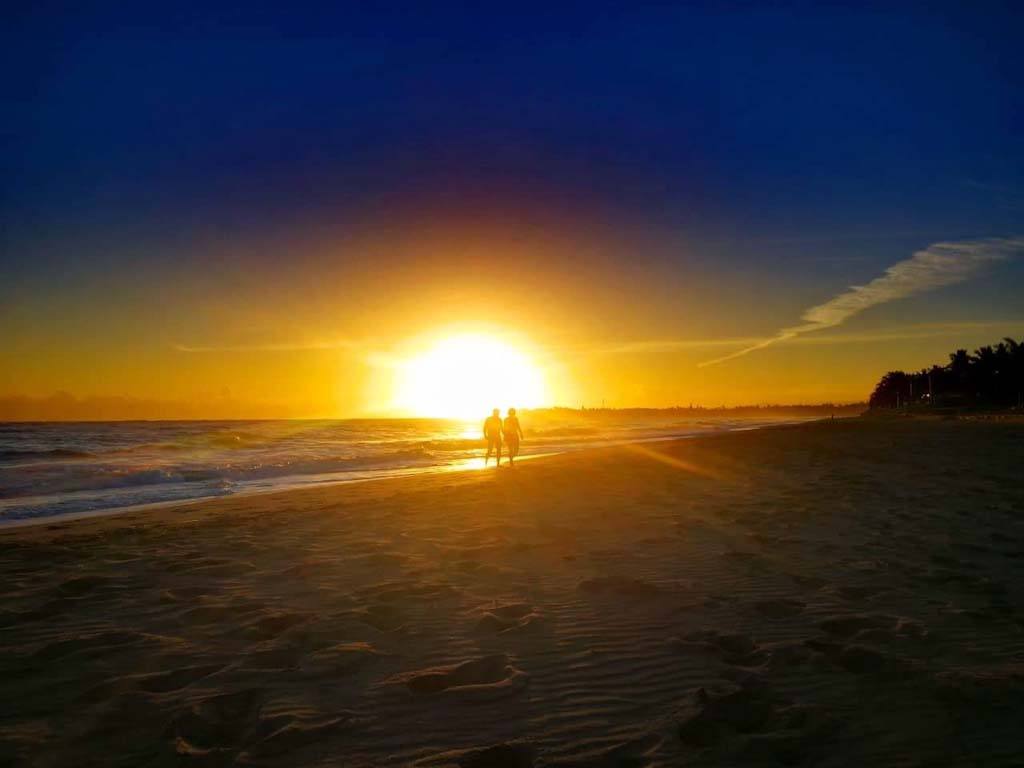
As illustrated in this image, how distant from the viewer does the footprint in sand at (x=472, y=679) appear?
4328 millimetres

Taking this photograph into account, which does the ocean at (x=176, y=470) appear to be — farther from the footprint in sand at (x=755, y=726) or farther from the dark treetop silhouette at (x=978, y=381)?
the dark treetop silhouette at (x=978, y=381)

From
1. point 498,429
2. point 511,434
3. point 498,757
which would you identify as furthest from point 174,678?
point 498,429

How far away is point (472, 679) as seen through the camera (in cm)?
455

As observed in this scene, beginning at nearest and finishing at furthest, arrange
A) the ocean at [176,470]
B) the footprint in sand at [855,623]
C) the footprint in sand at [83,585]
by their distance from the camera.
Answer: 1. the footprint in sand at [855,623]
2. the footprint in sand at [83,585]
3. the ocean at [176,470]

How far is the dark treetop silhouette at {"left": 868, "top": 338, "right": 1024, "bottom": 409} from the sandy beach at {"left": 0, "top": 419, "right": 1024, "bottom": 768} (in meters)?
75.1

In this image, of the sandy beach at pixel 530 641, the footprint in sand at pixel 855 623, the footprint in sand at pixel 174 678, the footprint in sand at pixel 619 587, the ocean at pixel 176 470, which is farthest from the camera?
the ocean at pixel 176 470

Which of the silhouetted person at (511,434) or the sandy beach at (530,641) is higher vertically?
the silhouetted person at (511,434)

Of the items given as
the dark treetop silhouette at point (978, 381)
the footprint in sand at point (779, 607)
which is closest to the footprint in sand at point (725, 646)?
the footprint in sand at point (779, 607)

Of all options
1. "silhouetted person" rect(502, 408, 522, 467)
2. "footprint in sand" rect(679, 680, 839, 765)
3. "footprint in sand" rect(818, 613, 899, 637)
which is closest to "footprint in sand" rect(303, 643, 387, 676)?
"footprint in sand" rect(679, 680, 839, 765)

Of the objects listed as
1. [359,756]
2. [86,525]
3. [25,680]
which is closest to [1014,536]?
[359,756]

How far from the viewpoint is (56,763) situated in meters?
3.47

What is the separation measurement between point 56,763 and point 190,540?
7498mm

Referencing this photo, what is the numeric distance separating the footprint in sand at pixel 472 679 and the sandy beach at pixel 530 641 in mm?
24

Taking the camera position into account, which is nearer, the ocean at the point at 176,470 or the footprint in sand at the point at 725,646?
the footprint in sand at the point at 725,646
